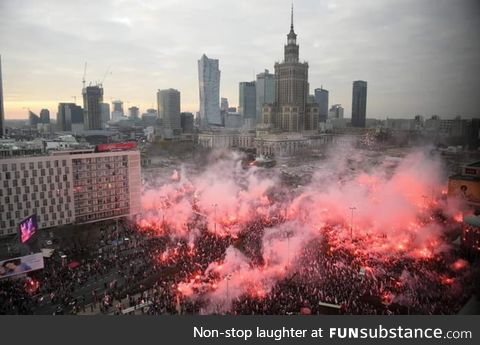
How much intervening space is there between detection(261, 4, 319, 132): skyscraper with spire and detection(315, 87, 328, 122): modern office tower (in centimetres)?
356

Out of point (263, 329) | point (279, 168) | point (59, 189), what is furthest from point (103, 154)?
point (279, 168)

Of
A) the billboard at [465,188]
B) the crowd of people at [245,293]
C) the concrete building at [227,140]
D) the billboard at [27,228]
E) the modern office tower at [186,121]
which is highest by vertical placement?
the modern office tower at [186,121]

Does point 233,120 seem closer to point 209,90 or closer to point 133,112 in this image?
point 209,90

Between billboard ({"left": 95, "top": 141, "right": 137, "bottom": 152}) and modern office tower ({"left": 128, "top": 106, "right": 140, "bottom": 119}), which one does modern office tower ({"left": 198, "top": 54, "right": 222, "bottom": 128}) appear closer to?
modern office tower ({"left": 128, "top": 106, "right": 140, "bottom": 119})

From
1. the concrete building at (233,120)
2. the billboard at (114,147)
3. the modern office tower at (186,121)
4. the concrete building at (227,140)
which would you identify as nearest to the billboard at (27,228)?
the billboard at (114,147)

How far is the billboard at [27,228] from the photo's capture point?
10.4 meters

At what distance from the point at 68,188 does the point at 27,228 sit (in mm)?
3447

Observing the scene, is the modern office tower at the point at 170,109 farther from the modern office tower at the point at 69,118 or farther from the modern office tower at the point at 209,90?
the modern office tower at the point at 69,118

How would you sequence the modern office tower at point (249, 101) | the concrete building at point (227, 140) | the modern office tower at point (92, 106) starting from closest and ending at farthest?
1. the concrete building at point (227, 140)
2. the modern office tower at point (92, 106)
3. the modern office tower at point (249, 101)

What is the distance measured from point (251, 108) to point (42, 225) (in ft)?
187

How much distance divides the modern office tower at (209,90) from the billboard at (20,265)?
53.6 meters

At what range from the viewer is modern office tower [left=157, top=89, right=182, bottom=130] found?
62.1 metres

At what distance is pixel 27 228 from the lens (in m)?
10.8

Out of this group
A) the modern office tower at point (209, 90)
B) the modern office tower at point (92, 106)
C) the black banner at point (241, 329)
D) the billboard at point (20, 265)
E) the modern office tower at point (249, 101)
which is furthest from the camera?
the modern office tower at point (249, 101)
